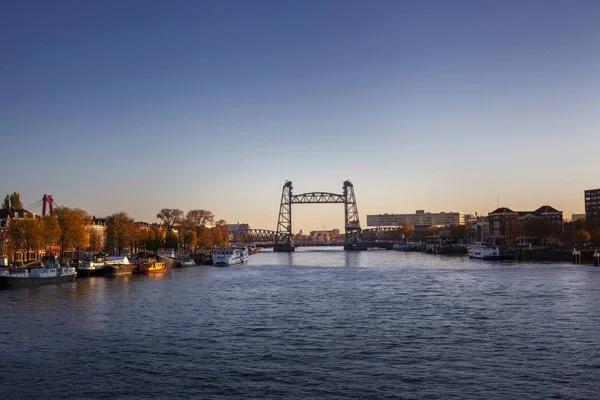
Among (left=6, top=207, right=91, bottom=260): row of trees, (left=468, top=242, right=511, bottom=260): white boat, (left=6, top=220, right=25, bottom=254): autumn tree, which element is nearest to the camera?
(left=6, top=207, right=91, bottom=260): row of trees

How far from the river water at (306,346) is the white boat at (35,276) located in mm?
10994

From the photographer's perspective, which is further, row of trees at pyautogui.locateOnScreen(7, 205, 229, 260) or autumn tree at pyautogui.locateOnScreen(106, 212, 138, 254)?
autumn tree at pyautogui.locateOnScreen(106, 212, 138, 254)

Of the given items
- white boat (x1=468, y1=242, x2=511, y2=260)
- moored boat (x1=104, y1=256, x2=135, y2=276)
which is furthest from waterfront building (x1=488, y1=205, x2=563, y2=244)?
moored boat (x1=104, y1=256, x2=135, y2=276)

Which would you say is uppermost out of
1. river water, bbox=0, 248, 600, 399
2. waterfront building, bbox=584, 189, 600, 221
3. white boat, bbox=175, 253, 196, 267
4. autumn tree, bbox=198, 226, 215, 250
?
waterfront building, bbox=584, 189, 600, 221

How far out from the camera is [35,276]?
6200 centimetres

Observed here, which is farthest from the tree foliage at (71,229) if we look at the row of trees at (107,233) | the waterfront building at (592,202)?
the waterfront building at (592,202)

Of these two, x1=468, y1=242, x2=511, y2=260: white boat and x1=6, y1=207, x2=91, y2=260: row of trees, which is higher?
x1=6, y1=207, x2=91, y2=260: row of trees

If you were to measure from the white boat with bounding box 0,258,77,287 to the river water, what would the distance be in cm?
1099

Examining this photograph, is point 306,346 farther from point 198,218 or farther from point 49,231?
point 198,218

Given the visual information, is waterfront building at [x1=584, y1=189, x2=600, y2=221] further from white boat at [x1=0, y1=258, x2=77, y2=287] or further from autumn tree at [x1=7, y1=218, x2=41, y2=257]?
white boat at [x1=0, y1=258, x2=77, y2=287]

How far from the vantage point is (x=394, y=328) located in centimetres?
3175

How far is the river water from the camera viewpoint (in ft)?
68.6

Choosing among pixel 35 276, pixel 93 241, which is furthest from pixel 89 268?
pixel 93 241

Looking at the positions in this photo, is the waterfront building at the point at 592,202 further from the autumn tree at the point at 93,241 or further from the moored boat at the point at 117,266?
the moored boat at the point at 117,266
